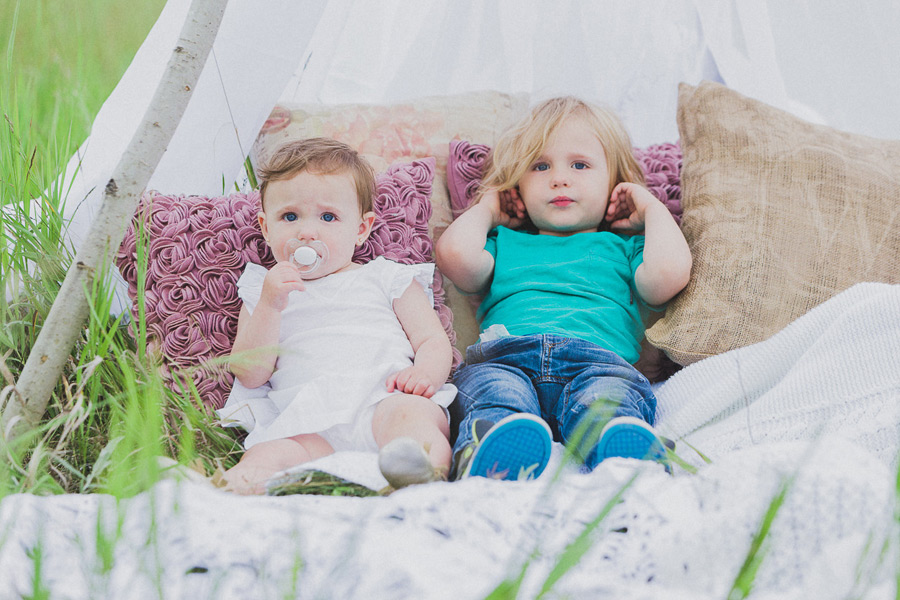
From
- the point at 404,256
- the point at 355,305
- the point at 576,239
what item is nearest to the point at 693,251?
the point at 576,239

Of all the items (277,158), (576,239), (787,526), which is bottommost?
(787,526)

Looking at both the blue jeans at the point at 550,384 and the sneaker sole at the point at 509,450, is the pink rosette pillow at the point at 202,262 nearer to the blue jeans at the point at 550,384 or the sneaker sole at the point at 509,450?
the blue jeans at the point at 550,384

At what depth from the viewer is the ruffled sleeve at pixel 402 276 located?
1.37 metres

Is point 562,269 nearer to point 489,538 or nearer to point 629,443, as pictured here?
point 629,443

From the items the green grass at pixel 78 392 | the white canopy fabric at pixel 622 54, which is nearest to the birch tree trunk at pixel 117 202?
the green grass at pixel 78 392

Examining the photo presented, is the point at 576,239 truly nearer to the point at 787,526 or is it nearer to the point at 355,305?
the point at 355,305

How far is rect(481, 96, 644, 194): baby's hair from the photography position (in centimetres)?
160

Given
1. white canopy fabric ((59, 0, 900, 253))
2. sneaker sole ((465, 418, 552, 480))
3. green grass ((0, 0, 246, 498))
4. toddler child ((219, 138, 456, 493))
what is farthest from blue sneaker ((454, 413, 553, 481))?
white canopy fabric ((59, 0, 900, 253))

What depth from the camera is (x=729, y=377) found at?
4.26 feet

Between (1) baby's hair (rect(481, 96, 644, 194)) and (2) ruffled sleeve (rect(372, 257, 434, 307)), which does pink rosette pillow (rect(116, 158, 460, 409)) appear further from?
(1) baby's hair (rect(481, 96, 644, 194))

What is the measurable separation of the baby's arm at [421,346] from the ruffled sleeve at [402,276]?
0.05 ft

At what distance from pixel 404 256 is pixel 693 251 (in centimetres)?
58

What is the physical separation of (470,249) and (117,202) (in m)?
0.71

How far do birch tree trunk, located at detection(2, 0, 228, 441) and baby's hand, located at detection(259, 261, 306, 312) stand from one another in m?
0.27
